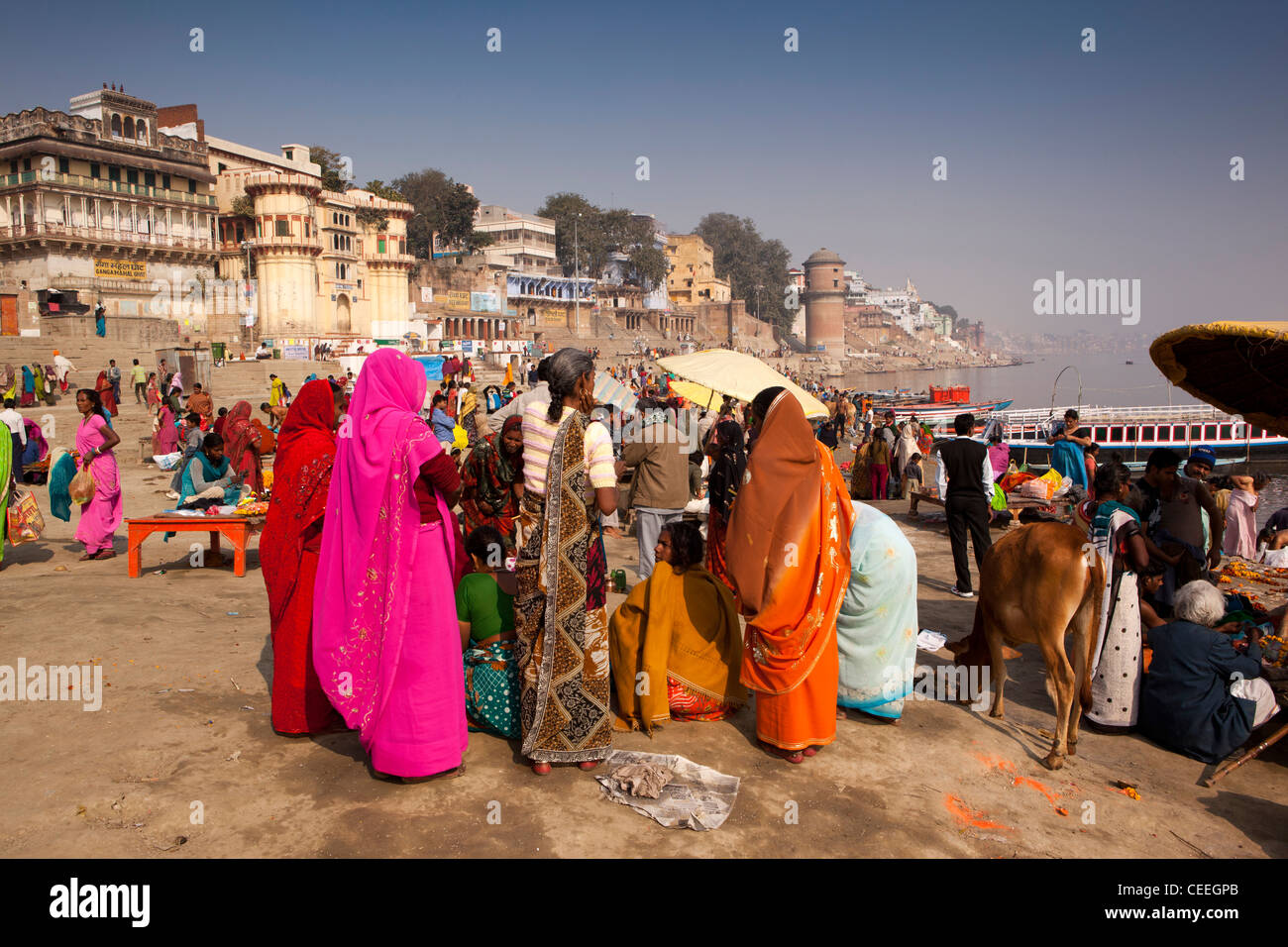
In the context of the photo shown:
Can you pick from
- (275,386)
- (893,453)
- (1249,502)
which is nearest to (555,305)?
(275,386)

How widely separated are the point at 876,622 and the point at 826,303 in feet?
348

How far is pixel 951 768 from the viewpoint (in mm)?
3869

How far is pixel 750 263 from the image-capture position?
100m

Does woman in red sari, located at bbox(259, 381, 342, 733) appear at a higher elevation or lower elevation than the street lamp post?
lower

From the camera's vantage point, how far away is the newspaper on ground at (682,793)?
128 inches

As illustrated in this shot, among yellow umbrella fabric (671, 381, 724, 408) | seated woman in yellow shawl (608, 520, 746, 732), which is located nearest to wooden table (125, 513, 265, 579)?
seated woman in yellow shawl (608, 520, 746, 732)

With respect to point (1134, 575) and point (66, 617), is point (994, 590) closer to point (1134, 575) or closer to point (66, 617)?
point (1134, 575)

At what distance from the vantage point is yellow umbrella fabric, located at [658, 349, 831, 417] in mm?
6914

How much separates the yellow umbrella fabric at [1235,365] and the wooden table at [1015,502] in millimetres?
3282

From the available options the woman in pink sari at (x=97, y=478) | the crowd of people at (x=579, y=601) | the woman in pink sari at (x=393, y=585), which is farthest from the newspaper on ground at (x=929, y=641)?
the woman in pink sari at (x=97, y=478)

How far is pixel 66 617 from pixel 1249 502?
916 centimetres

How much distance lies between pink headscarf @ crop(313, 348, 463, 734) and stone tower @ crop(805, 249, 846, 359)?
10515 cm

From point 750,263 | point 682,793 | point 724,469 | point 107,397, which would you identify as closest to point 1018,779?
point 682,793

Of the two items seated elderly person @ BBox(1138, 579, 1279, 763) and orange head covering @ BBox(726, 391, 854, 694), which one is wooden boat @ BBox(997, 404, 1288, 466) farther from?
orange head covering @ BBox(726, 391, 854, 694)
